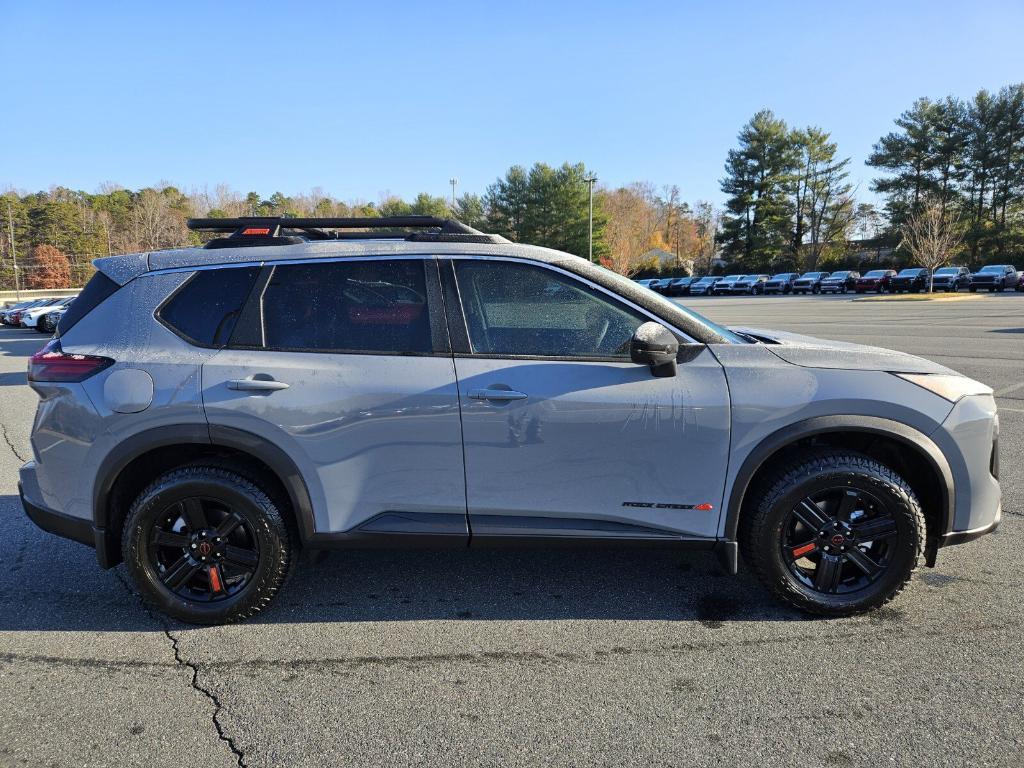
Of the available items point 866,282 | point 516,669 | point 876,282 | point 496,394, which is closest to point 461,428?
point 496,394

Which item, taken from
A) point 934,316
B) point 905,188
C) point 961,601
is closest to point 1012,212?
point 905,188

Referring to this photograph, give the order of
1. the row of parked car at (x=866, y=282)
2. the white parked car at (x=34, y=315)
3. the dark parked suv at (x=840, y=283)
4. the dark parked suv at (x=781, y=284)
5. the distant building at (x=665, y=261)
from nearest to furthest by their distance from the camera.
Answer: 1. the white parked car at (x=34, y=315)
2. the row of parked car at (x=866, y=282)
3. the dark parked suv at (x=840, y=283)
4. the dark parked suv at (x=781, y=284)
5. the distant building at (x=665, y=261)

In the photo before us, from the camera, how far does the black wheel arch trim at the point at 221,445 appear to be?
3070 mm

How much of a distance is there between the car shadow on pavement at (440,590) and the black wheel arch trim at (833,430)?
55 centimetres

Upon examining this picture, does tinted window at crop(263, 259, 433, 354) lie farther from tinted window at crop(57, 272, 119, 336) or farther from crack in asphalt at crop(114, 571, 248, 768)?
crack in asphalt at crop(114, 571, 248, 768)

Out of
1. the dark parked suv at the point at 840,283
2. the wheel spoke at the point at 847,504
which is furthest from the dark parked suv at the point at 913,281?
the wheel spoke at the point at 847,504

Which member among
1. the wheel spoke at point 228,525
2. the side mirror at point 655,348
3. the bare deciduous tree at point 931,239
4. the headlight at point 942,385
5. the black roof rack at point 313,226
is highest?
the bare deciduous tree at point 931,239

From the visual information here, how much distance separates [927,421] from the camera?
304 centimetres

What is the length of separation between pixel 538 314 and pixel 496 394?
0.45 metres

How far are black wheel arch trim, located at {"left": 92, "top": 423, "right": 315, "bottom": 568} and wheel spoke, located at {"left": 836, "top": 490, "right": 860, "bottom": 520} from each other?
2352mm

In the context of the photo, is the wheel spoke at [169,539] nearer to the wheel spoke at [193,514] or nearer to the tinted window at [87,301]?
the wheel spoke at [193,514]

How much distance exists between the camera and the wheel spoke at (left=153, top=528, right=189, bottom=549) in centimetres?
319

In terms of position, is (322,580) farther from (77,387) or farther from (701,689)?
(701,689)

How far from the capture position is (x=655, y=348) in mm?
2898
